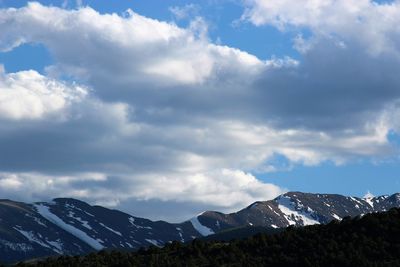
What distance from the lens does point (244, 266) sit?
10912 cm

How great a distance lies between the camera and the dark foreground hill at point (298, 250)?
356 feet

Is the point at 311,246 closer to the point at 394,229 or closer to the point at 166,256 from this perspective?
the point at 394,229

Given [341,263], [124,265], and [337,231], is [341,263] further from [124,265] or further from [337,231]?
[124,265]

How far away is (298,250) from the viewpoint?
117 meters

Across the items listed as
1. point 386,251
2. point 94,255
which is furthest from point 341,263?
point 94,255

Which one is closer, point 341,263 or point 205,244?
point 341,263

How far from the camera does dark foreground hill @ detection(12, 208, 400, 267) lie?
4267 inches

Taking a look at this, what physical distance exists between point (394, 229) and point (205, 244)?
31567 millimetres

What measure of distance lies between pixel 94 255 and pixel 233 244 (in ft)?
81.8

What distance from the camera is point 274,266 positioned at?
110375 mm

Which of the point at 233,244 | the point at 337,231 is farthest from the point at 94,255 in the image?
the point at 337,231

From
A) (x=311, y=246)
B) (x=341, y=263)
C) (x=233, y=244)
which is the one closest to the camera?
(x=341, y=263)

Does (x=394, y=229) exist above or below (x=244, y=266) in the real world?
above

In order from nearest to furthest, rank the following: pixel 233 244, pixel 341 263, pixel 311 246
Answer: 1. pixel 341 263
2. pixel 311 246
3. pixel 233 244
